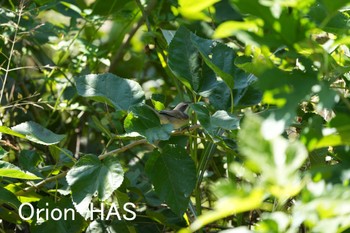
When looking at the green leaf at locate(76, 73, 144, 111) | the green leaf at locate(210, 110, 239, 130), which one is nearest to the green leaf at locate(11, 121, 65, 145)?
the green leaf at locate(76, 73, 144, 111)

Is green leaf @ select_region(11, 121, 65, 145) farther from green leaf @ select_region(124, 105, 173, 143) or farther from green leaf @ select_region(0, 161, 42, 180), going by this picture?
green leaf @ select_region(124, 105, 173, 143)

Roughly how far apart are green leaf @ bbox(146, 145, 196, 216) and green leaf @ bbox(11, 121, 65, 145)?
0.18 m

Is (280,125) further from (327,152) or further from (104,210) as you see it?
(104,210)

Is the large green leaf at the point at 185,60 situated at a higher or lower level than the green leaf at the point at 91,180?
higher

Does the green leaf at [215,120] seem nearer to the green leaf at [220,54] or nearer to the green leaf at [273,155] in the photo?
the green leaf at [220,54]

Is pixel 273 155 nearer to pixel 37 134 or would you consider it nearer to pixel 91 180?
pixel 91 180

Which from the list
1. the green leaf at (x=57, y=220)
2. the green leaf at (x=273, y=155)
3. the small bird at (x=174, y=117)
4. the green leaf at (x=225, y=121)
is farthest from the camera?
the green leaf at (x=57, y=220)

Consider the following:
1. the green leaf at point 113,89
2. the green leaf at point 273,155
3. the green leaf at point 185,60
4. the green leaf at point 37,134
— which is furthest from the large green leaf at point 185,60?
the green leaf at point 273,155

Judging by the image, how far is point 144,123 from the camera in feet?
3.84

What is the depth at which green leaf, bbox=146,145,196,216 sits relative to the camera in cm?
126

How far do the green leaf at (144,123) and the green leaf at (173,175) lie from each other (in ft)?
0.40

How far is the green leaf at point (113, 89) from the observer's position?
131cm

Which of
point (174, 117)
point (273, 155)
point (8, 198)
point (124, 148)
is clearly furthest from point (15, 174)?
point (273, 155)

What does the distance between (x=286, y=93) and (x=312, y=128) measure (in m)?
0.06
